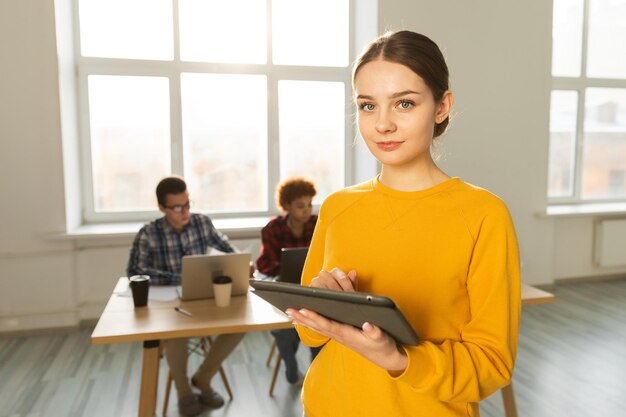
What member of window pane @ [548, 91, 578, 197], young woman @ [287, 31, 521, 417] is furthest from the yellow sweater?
window pane @ [548, 91, 578, 197]

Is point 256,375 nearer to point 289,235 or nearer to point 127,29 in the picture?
point 289,235

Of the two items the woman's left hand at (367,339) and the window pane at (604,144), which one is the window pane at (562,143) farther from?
the woman's left hand at (367,339)

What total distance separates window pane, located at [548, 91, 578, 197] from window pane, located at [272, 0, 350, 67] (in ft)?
7.42

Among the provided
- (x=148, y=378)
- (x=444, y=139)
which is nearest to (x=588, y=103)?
(x=444, y=139)

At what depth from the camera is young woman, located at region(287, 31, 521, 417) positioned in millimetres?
790

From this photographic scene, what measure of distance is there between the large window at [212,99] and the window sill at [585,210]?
2071mm

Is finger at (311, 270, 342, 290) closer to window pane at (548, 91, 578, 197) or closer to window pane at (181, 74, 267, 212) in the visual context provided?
window pane at (181, 74, 267, 212)

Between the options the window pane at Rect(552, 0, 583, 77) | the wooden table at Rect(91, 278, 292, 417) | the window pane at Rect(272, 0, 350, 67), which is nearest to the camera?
the wooden table at Rect(91, 278, 292, 417)

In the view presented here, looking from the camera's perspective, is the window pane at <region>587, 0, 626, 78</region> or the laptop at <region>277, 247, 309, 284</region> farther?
the window pane at <region>587, 0, 626, 78</region>

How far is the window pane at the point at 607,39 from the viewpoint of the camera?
17.0 ft

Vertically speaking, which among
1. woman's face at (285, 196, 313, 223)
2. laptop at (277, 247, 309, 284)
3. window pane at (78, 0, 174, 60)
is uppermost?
window pane at (78, 0, 174, 60)

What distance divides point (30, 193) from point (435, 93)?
3.58 metres

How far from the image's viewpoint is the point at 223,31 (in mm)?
4379

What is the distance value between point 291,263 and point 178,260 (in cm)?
97
